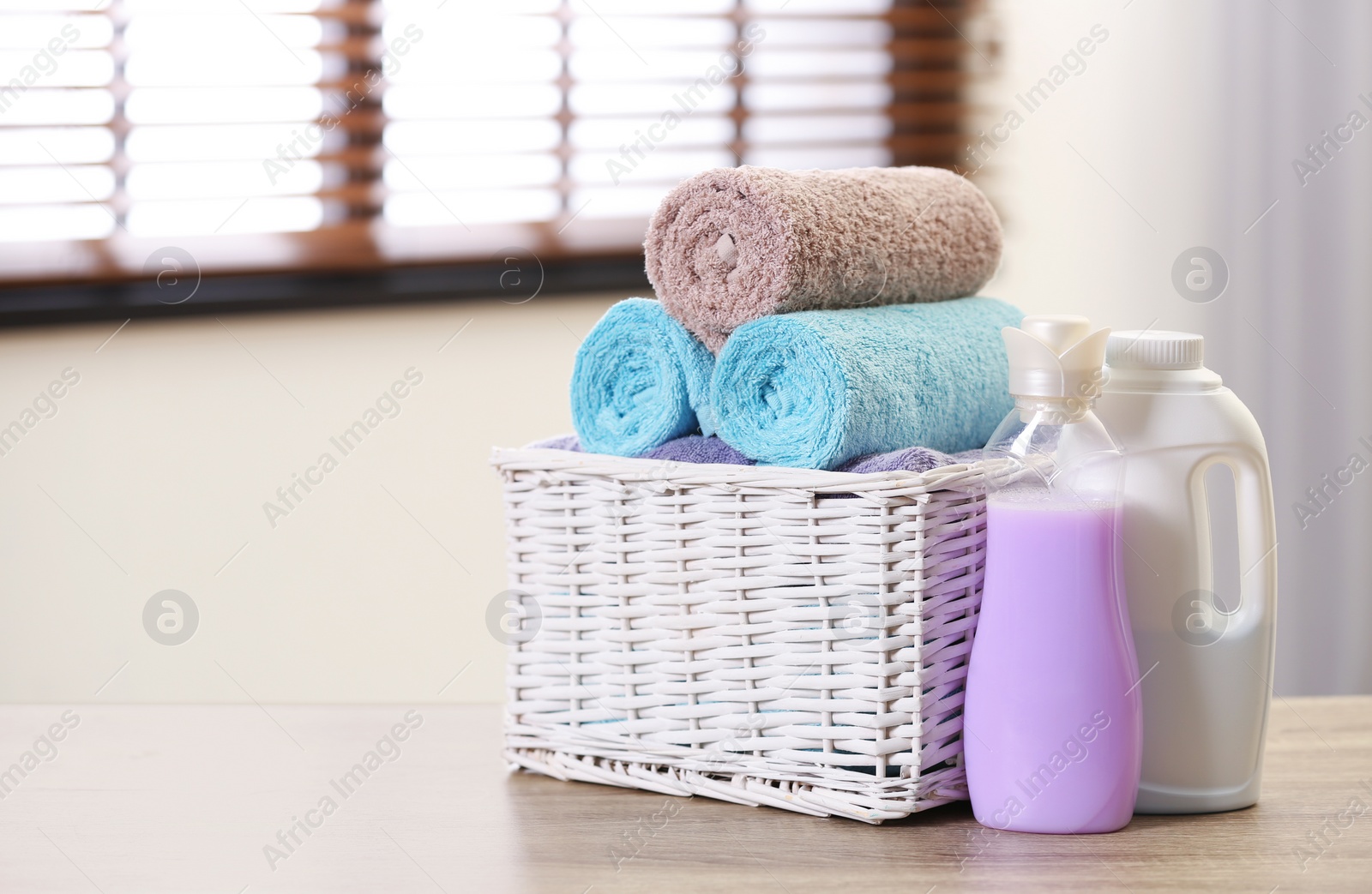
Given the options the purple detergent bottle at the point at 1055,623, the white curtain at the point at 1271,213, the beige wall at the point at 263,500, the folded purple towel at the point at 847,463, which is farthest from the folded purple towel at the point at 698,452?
the white curtain at the point at 1271,213

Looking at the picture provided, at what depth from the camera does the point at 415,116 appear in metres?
1.36

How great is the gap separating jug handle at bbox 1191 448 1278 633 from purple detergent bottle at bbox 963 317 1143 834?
0.15 ft

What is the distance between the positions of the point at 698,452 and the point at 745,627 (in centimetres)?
10

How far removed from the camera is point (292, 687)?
1290 mm

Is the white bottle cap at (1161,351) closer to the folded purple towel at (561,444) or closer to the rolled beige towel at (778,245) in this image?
the rolled beige towel at (778,245)

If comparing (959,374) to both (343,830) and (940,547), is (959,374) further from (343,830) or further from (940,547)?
(343,830)

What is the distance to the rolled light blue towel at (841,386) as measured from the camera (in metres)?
0.59

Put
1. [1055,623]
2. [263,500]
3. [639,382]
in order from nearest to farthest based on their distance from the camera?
[1055,623] < [639,382] < [263,500]

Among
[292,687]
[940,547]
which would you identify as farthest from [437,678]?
[940,547]

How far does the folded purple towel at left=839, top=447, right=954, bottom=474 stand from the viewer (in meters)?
0.59

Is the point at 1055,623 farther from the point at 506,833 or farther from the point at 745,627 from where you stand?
the point at 506,833

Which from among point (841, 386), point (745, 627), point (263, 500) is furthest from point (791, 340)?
point (263, 500)

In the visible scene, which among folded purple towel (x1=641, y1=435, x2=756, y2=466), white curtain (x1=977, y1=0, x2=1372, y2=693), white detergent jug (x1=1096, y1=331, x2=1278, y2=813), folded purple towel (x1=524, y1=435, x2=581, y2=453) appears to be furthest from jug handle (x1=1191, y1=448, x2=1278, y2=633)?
white curtain (x1=977, y1=0, x2=1372, y2=693)

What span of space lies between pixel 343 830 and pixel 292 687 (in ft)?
2.45
